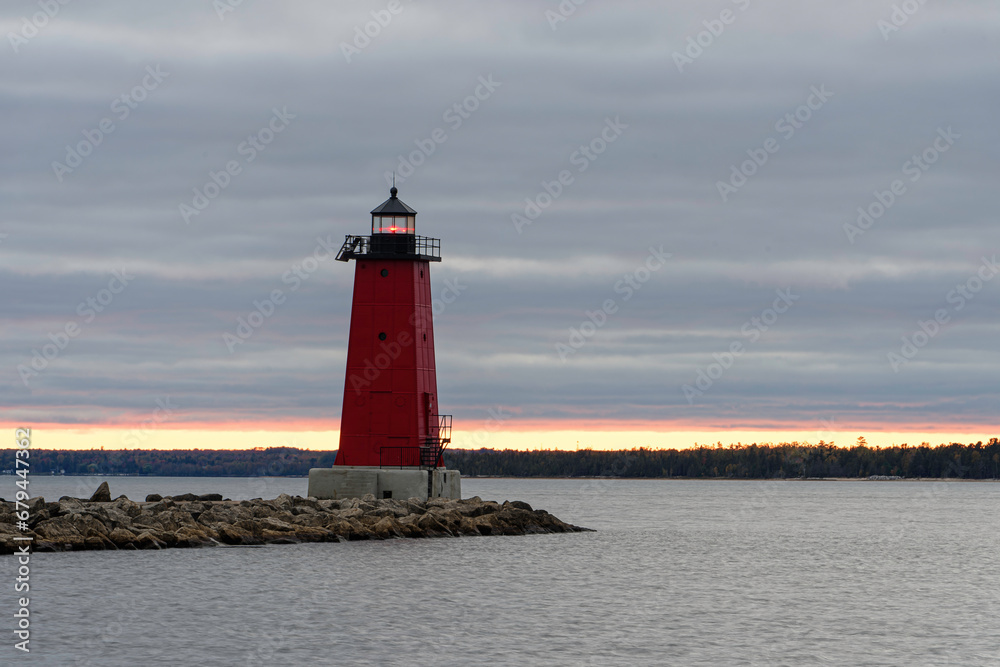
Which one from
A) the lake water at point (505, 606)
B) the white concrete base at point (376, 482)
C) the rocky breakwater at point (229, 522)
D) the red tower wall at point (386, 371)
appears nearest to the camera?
the lake water at point (505, 606)

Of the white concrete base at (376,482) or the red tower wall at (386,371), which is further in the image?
the white concrete base at (376,482)

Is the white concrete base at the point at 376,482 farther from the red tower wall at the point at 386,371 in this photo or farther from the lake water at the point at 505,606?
the lake water at the point at 505,606

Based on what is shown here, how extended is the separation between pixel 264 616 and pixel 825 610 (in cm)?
1142

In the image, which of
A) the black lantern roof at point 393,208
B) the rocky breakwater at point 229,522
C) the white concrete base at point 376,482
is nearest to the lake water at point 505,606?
the rocky breakwater at point 229,522

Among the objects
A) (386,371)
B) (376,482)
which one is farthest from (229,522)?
(386,371)

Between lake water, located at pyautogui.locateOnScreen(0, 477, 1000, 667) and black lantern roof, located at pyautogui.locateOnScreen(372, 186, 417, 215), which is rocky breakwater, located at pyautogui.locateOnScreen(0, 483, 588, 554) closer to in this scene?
lake water, located at pyautogui.locateOnScreen(0, 477, 1000, 667)

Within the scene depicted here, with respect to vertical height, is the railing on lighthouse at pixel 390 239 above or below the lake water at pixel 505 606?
above

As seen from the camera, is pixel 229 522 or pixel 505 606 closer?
pixel 505 606

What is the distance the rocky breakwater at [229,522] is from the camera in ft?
115

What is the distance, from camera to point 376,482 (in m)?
40.0

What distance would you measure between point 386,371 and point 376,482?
3266 mm

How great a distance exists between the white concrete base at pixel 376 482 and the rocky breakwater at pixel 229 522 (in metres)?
0.29

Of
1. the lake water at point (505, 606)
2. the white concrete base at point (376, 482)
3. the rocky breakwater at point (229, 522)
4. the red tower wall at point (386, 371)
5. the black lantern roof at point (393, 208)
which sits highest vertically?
the black lantern roof at point (393, 208)

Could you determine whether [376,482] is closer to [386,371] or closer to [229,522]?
[386,371]
